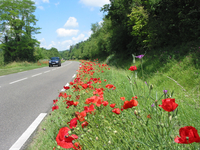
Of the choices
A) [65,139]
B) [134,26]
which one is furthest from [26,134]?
[134,26]

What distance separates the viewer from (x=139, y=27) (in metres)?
12.4

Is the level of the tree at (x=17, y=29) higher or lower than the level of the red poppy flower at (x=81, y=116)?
higher

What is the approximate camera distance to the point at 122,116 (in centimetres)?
202

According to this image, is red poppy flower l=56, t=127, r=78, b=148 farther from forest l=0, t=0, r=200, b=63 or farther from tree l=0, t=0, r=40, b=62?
tree l=0, t=0, r=40, b=62

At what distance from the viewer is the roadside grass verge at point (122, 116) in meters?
1.22

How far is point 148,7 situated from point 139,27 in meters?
1.74

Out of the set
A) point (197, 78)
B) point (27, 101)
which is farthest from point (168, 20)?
point (27, 101)

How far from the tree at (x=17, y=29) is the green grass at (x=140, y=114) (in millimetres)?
28703

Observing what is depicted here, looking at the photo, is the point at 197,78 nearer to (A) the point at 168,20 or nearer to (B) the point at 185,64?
(B) the point at 185,64

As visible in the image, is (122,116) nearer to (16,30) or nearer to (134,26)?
(134,26)

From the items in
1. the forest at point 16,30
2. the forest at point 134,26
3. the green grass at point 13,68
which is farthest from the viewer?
the forest at point 16,30

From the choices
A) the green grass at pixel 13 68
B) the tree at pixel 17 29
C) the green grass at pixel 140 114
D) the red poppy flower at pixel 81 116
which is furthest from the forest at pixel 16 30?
the red poppy flower at pixel 81 116

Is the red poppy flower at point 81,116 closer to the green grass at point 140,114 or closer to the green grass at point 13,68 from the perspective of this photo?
the green grass at point 140,114

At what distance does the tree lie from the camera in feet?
97.9
